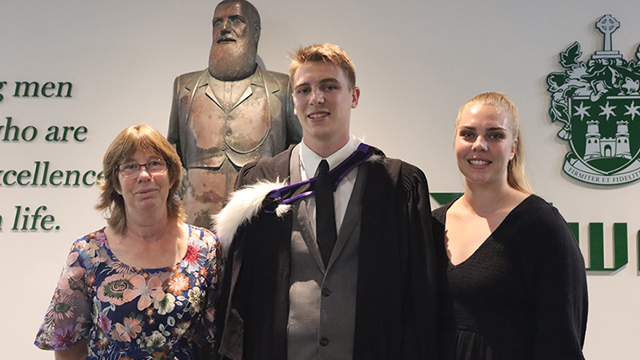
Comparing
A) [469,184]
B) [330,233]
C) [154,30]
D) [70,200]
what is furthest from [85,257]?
[154,30]

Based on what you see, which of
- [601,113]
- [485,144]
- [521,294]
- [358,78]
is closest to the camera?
A: [521,294]

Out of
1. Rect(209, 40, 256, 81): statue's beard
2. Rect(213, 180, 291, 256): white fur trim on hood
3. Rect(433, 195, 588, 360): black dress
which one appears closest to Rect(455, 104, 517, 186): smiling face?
Rect(433, 195, 588, 360): black dress

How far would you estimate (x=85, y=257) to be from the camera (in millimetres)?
1660

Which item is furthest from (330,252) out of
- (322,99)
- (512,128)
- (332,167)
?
(512,128)

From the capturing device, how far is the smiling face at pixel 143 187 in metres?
1.66

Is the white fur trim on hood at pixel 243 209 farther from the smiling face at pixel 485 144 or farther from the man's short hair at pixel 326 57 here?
the smiling face at pixel 485 144

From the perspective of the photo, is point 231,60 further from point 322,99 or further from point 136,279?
point 136,279

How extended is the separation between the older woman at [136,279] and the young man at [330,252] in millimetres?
130

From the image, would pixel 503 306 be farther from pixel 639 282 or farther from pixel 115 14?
pixel 115 14

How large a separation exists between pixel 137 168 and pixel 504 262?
1.10m

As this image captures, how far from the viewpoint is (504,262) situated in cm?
155

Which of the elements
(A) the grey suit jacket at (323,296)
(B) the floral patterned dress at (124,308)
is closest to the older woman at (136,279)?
(B) the floral patterned dress at (124,308)

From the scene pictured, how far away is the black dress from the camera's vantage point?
Answer: 1463 millimetres

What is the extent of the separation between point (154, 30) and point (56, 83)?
680 millimetres
